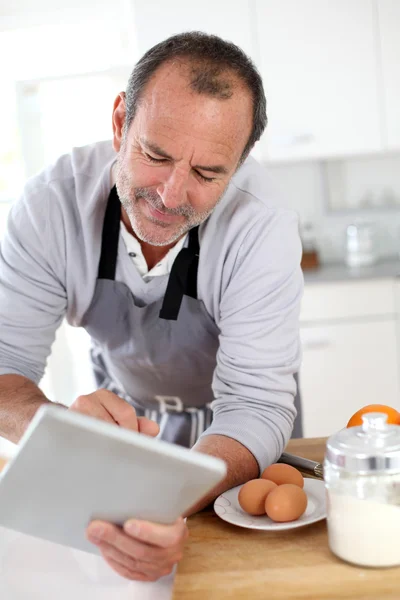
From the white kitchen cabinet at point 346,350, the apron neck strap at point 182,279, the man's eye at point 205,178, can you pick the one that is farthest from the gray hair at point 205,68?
the white kitchen cabinet at point 346,350

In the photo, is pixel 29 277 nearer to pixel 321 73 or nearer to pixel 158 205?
pixel 158 205

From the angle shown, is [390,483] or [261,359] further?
[261,359]

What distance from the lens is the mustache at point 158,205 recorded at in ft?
4.33

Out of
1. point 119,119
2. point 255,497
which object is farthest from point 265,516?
point 119,119

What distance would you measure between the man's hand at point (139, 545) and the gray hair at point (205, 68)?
27.5 inches

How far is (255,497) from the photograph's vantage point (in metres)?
1.06

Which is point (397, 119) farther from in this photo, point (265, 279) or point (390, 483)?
point (390, 483)

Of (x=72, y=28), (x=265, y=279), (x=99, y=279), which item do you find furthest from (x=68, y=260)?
(x=72, y=28)

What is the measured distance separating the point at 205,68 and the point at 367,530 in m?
0.77

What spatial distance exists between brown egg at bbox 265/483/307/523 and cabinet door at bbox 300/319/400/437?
2.22 meters

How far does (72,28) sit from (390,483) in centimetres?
325

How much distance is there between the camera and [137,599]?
3.05 feet

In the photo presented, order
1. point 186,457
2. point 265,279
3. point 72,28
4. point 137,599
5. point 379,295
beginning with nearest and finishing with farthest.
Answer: point 186,457 → point 137,599 → point 265,279 → point 379,295 → point 72,28

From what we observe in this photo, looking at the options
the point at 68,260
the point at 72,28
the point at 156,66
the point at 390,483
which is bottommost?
the point at 390,483
